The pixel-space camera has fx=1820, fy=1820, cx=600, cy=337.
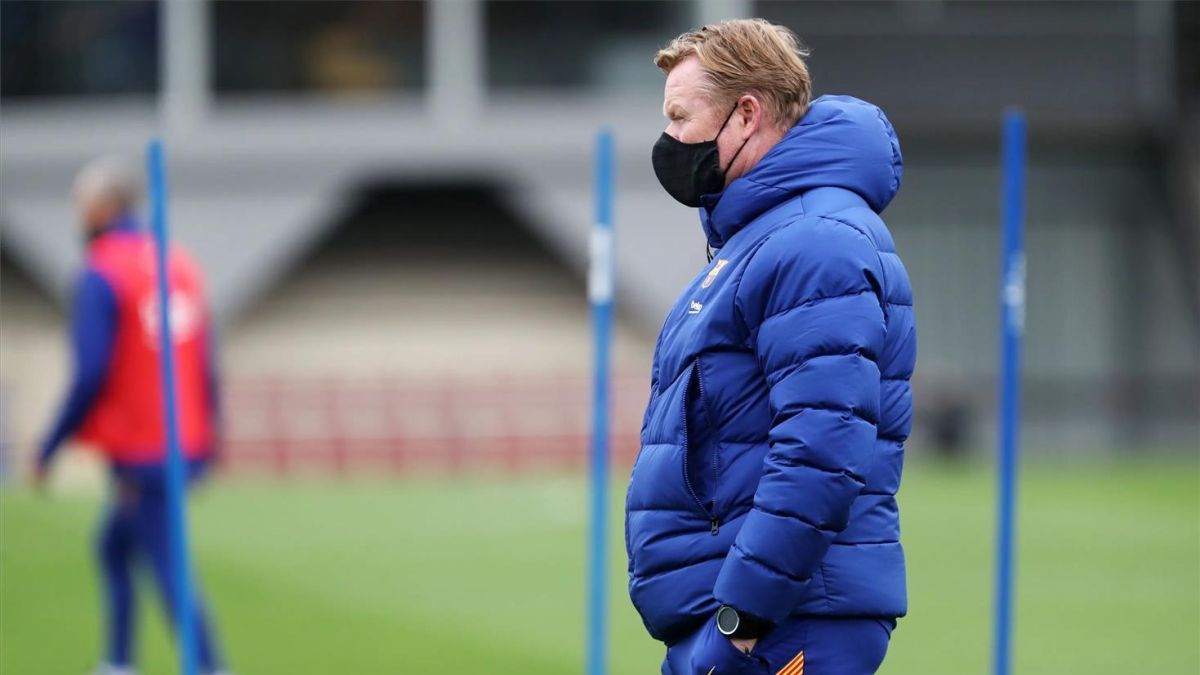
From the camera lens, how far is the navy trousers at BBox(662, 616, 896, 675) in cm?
348

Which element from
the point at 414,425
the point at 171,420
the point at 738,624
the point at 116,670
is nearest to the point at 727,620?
the point at 738,624

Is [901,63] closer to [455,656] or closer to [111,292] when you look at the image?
[455,656]

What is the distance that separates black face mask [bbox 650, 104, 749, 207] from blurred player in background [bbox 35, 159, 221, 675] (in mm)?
3682

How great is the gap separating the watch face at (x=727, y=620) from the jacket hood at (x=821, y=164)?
796 millimetres

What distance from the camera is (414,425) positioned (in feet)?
72.2

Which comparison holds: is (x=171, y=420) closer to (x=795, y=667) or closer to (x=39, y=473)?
(x=39, y=473)

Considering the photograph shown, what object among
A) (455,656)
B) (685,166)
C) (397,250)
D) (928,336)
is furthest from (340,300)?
(685,166)

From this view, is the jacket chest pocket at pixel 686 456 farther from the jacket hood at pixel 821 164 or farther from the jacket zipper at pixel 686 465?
the jacket hood at pixel 821 164

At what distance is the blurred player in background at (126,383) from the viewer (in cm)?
707

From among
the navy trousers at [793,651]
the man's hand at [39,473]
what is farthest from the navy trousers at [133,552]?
the navy trousers at [793,651]

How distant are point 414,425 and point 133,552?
47.9 feet

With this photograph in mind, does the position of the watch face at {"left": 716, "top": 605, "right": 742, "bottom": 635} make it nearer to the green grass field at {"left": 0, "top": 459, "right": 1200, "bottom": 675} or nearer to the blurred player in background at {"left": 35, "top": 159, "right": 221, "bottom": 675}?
the blurred player in background at {"left": 35, "top": 159, "right": 221, "bottom": 675}

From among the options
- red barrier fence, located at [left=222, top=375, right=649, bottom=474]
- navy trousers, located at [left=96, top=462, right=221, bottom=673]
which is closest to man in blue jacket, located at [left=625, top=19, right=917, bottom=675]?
navy trousers, located at [left=96, top=462, right=221, bottom=673]

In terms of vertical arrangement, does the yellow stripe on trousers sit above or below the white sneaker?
above
